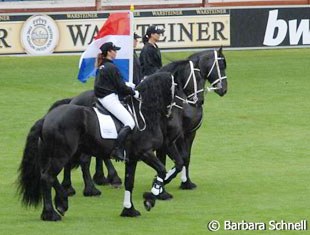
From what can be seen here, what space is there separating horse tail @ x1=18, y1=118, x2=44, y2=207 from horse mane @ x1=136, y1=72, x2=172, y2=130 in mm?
1492

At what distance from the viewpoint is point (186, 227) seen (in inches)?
534

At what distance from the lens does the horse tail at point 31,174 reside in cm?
1429

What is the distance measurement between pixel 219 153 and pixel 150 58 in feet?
11.3

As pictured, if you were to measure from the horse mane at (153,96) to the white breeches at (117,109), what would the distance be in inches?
12.8

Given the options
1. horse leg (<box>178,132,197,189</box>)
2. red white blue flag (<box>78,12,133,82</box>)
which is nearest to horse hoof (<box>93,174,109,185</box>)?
horse leg (<box>178,132,197,189</box>)

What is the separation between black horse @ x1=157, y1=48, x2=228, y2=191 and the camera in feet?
52.3

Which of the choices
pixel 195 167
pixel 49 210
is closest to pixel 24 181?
pixel 49 210

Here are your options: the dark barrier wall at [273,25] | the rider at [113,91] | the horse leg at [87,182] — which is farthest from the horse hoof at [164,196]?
the dark barrier wall at [273,25]

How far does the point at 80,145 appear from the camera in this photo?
560 inches

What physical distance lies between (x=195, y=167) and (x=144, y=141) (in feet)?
14.5

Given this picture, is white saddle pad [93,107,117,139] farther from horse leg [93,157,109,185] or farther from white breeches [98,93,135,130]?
horse leg [93,157,109,185]

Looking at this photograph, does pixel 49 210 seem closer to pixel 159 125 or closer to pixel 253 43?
pixel 159 125

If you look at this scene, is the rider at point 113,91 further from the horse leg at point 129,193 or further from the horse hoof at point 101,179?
the horse hoof at point 101,179

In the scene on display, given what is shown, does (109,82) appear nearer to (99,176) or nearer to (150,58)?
(150,58)
